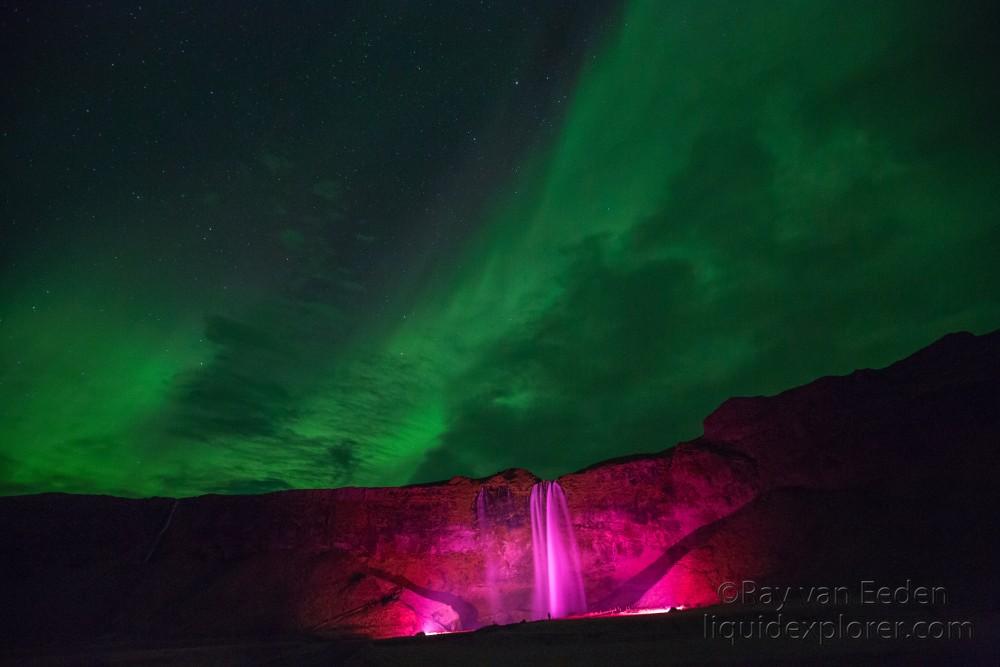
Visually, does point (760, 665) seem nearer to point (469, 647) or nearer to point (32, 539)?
point (469, 647)

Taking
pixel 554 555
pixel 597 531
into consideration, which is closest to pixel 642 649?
pixel 597 531

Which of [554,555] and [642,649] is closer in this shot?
[642,649]

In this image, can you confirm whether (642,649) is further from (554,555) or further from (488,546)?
(488,546)

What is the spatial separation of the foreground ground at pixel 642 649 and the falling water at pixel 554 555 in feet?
57.5

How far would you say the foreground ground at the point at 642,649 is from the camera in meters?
8.08

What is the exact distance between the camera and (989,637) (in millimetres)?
8805

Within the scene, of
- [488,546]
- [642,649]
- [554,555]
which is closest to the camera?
[642,649]

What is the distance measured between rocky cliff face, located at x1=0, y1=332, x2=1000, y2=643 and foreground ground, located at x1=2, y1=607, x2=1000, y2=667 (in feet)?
33.1

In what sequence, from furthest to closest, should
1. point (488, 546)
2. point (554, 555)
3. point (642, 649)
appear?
point (488, 546), point (554, 555), point (642, 649)

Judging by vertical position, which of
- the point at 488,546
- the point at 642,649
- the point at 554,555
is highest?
the point at 488,546

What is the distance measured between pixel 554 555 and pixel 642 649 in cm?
2400

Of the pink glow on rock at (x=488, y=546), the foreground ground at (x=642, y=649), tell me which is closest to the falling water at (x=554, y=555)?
Answer: the pink glow on rock at (x=488, y=546)

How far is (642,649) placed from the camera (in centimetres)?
1011

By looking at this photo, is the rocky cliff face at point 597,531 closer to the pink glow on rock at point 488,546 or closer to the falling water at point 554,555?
the pink glow on rock at point 488,546
